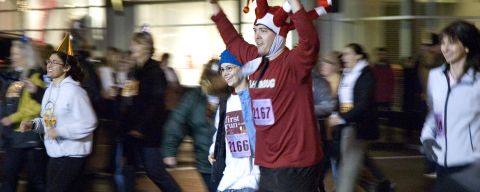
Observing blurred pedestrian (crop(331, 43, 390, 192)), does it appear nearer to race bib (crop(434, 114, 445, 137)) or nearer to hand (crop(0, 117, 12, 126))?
hand (crop(0, 117, 12, 126))

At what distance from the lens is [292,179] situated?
5.02 m

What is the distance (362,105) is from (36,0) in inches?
496

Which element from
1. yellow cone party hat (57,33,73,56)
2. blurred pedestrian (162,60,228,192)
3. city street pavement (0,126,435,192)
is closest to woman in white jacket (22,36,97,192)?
yellow cone party hat (57,33,73,56)

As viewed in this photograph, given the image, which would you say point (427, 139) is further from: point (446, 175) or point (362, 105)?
point (362, 105)

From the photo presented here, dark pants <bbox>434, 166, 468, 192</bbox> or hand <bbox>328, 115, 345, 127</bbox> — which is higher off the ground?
dark pants <bbox>434, 166, 468, 192</bbox>

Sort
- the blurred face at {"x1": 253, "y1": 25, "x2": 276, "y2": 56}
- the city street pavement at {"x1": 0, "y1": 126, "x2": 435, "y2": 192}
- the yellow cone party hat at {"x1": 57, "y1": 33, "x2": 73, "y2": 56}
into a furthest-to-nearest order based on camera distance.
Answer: the city street pavement at {"x1": 0, "y1": 126, "x2": 435, "y2": 192} < the yellow cone party hat at {"x1": 57, "y1": 33, "x2": 73, "y2": 56} < the blurred face at {"x1": 253, "y1": 25, "x2": 276, "y2": 56}

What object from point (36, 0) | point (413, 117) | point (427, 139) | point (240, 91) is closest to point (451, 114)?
point (427, 139)

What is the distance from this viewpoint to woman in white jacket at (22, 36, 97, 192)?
23.6ft

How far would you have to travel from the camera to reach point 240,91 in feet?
19.0

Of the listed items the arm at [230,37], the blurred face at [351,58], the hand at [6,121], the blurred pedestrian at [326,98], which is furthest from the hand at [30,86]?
the arm at [230,37]

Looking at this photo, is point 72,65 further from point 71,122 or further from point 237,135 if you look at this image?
point 237,135

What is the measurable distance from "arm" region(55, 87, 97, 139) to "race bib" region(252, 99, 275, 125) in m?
2.42

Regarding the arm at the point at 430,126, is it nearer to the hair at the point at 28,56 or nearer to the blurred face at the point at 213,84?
the blurred face at the point at 213,84

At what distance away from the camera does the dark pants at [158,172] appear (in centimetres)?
820
